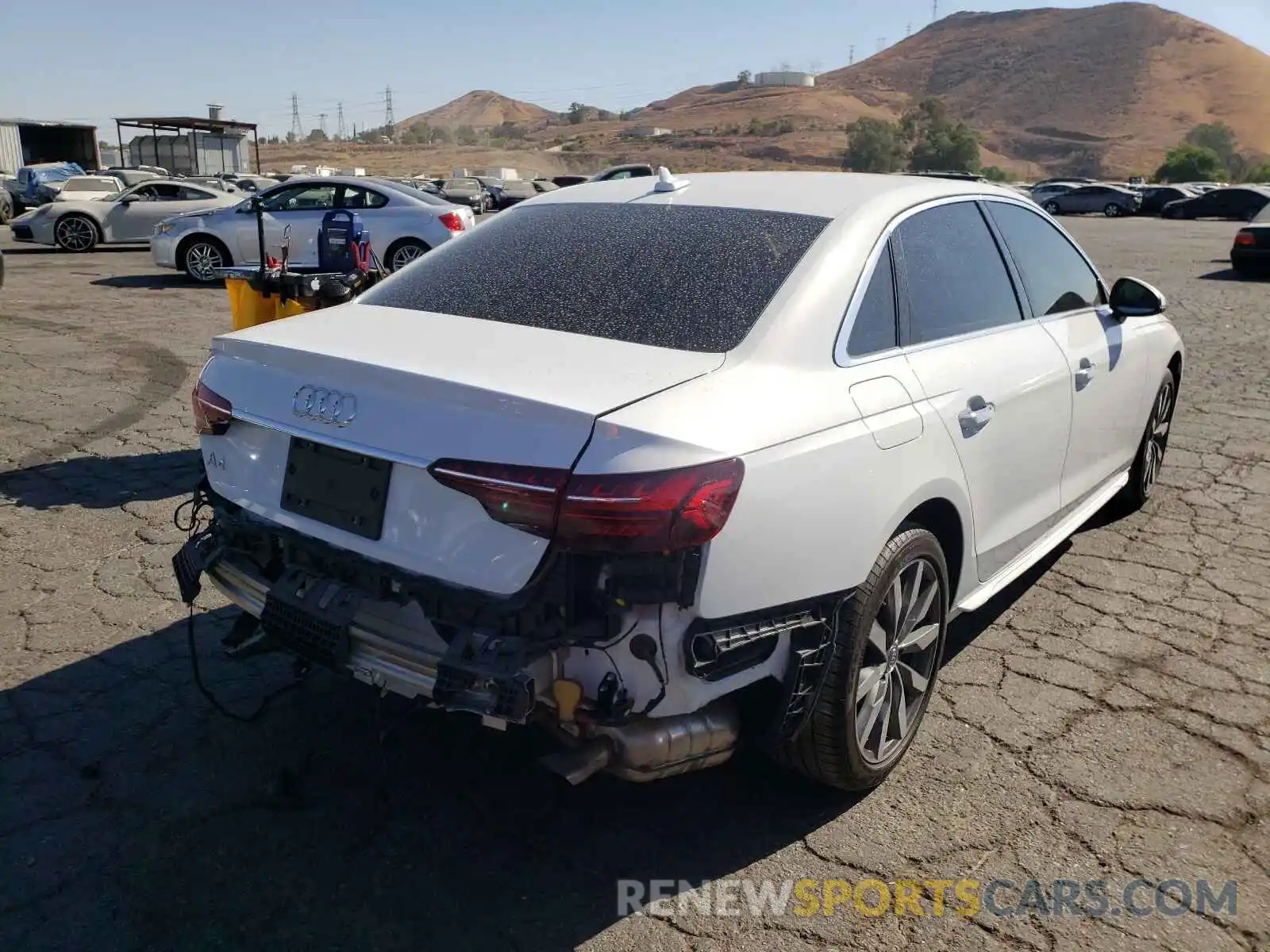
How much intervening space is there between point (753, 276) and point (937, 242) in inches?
36.5

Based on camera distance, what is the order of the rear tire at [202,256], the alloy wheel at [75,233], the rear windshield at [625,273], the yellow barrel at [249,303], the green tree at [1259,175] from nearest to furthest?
the rear windshield at [625,273] → the yellow barrel at [249,303] → the rear tire at [202,256] → the alloy wheel at [75,233] → the green tree at [1259,175]

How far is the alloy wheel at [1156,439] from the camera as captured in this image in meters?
5.54

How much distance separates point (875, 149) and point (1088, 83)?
61881 mm

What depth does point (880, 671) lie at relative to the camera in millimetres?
3037

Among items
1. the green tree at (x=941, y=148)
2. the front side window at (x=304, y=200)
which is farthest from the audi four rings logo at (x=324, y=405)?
the green tree at (x=941, y=148)

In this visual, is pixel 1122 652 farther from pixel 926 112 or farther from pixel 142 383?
pixel 926 112

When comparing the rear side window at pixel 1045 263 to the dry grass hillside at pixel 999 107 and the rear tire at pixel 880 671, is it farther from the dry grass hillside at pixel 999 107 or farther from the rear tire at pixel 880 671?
the dry grass hillside at pixel 999 107

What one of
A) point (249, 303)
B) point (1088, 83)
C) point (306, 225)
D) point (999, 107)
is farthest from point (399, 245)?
point (1088, 83)

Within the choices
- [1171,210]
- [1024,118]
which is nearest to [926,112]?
[1024,118]

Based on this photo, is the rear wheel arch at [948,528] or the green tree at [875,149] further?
the green tree at [875,149]

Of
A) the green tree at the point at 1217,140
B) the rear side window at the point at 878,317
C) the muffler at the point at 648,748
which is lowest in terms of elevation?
the muffler at the point at 648,748

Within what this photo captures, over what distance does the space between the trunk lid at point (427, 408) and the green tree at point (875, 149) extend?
9007cm

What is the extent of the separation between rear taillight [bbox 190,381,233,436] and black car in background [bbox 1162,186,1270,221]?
1745 inches

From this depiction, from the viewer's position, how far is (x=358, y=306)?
3.49 m
